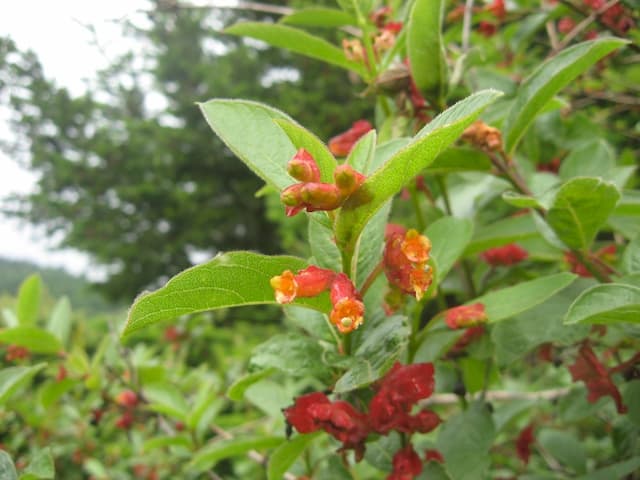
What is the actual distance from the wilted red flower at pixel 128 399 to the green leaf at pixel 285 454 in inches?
36.0

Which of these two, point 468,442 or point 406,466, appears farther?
point 468,442

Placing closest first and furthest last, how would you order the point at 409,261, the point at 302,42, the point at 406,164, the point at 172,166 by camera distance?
1. the point at 406,164
2. the point at 409,261
3. the point at 302,42
4. the point at 172,166

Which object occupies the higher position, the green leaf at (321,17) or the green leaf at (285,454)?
the green leaf at (321,17)

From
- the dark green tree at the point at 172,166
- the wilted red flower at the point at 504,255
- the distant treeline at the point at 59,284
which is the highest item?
the wilted red flower at the point at 504,255

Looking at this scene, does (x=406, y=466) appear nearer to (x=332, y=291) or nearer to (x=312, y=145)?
(x=332, y=291)

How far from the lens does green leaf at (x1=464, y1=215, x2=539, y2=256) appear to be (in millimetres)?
975

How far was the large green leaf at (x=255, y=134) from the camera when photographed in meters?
0.61

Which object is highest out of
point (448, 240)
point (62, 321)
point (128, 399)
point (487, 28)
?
point (487, 28)

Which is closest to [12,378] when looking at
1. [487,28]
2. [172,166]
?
[487,28]

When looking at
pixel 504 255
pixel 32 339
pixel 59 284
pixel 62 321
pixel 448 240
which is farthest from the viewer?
pixel 59 284

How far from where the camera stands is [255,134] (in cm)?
64

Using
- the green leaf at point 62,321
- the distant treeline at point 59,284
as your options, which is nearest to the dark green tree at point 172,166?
the distant treeline at point 59,284

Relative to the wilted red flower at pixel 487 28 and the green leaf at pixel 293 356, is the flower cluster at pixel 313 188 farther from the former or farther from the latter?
the wilted red flower at pixel 487 28

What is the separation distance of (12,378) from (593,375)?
0.94 meters
